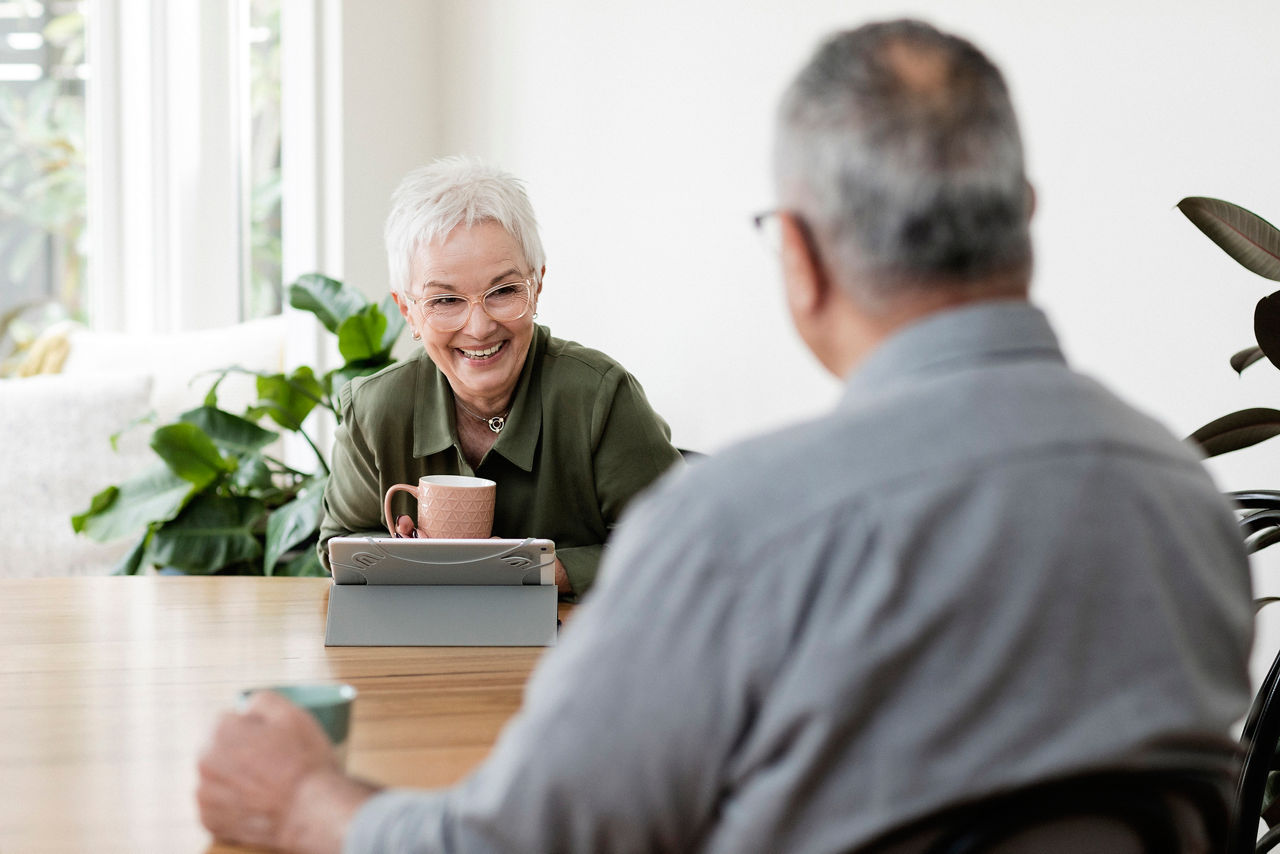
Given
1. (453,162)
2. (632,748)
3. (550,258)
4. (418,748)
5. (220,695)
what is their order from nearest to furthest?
(632,748) → (418,748) → (220,695) → (453,162) → (550,258)

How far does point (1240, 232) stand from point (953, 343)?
901mm

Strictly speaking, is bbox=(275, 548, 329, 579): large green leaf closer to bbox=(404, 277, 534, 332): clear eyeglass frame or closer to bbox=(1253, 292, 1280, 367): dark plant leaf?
bbox=(404, 277, 534, 332): clear eyeglass frame

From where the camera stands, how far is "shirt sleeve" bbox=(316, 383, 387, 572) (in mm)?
1999

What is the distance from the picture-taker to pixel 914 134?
73 cm

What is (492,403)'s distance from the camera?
2.05 meters

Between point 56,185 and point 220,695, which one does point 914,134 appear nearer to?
point 220,695

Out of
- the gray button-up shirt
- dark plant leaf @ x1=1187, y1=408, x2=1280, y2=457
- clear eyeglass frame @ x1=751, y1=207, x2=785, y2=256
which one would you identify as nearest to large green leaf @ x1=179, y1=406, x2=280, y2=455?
dark plant leaf @ x1=1187, y1=408, x2=1280, y2=457

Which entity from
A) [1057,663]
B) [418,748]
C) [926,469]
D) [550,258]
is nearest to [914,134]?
[926,469]

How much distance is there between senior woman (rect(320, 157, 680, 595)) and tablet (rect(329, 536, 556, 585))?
16.5 inches

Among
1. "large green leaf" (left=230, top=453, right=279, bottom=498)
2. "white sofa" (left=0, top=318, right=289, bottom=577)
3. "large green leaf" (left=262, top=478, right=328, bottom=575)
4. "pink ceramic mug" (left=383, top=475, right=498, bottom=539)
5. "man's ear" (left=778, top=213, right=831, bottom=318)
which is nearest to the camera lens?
"man's ear" (left=778, top=213, right=831, bottom=318)

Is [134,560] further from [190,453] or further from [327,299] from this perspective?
[327,299]

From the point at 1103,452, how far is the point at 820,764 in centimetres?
23

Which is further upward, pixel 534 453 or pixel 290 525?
pixel 534 453

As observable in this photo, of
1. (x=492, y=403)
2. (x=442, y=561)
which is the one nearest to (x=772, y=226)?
(x=442, y=561)
